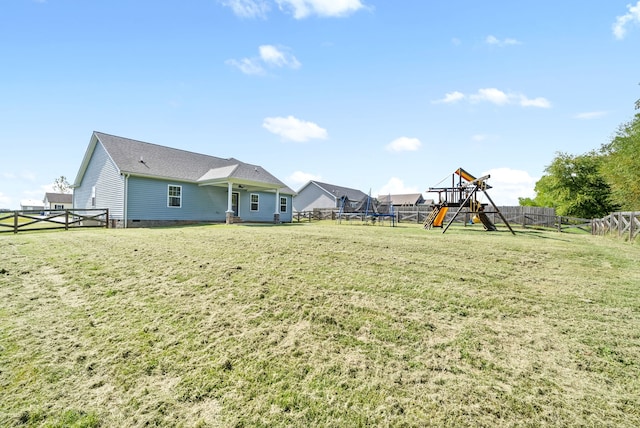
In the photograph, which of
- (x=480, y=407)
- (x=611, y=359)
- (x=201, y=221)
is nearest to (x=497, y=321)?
(x=611, y=359)

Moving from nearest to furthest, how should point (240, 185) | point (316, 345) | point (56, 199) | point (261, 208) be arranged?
point (316, 345), point (240, 185), point (261, 208), point (56, 199)

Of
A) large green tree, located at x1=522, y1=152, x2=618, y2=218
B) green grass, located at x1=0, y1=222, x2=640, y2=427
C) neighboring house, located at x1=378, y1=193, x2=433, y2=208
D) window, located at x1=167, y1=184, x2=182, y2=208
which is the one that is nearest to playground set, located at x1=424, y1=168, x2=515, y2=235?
green grass, located at x1=0, y1=222, x2=640, y2=427

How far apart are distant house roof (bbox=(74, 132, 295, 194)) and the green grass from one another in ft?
38.7

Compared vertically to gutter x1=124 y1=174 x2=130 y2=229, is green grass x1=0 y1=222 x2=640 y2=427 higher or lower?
lower

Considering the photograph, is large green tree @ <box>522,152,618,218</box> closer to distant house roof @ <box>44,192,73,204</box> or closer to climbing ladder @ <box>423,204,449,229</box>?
climbing ladder @ <box>423,204,449,229</box>

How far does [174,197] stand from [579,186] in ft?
115

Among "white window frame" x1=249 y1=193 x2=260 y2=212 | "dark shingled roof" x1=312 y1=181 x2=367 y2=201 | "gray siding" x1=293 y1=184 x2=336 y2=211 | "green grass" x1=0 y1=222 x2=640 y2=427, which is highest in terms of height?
"dark shingled roof" x1=312 y1=181 x2=367 y2=201

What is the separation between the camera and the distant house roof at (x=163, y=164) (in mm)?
16750

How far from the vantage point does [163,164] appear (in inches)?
723

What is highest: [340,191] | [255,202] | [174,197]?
[340,191]

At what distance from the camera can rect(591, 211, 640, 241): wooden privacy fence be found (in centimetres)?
1182

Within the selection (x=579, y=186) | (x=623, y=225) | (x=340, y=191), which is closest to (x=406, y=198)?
(x=340, y=191)

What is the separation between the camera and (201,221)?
19109 mm

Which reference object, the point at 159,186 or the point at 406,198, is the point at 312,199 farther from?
the point at 159,186
